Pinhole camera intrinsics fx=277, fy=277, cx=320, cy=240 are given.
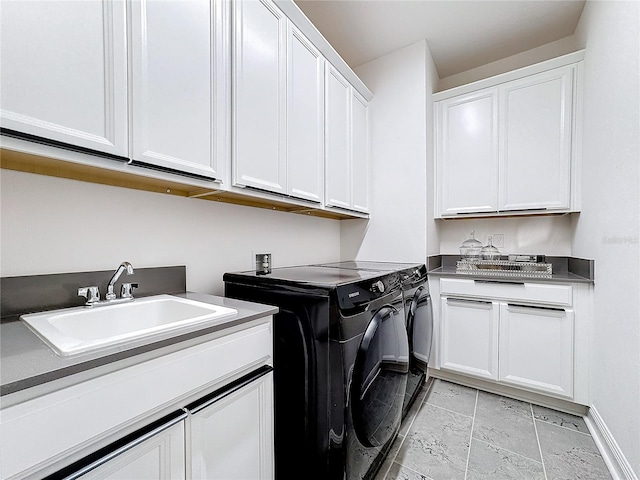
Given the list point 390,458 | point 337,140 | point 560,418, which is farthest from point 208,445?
point 560,418

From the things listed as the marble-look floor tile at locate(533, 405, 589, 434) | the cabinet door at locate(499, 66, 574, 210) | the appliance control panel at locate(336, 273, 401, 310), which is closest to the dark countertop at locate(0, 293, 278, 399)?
the appliance control panel at locate(336, 273, 401, 310)

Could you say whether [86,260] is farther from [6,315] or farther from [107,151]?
[107,151]

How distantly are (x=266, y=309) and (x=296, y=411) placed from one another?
47 centimetres

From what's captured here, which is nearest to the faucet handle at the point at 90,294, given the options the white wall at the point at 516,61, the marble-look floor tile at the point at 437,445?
the marble-look floor tile at the point at 437,445

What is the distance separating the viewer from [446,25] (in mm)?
2197

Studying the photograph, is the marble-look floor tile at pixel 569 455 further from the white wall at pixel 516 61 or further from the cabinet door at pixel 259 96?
the white wall at pixel 516 61

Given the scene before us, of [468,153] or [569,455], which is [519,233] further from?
[569,455]

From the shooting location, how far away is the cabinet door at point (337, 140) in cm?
197

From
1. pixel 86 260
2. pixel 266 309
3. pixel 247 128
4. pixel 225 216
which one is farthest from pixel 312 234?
pixel 86 260

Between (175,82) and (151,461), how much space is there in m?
1.21

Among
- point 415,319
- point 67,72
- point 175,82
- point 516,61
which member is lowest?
point 415,319

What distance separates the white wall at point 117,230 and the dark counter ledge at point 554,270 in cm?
154

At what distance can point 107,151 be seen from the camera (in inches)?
34.2

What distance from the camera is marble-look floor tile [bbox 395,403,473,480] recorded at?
4.75ft
